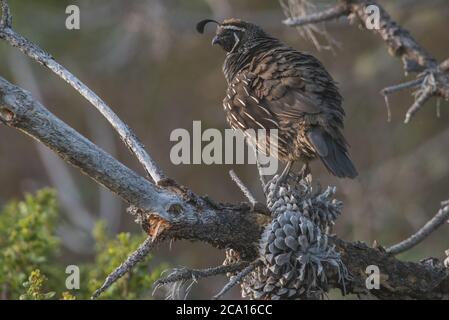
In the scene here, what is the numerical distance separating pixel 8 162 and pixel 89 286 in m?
6.37

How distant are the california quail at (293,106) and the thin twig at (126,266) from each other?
59.8 inches

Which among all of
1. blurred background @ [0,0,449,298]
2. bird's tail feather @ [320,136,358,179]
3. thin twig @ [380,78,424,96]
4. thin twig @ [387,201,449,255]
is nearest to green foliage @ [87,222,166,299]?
bird's tail feather @ [320,136,358,179]

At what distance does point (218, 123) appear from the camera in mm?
9148

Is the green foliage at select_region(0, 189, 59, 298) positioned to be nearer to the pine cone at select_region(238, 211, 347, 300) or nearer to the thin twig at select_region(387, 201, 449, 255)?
the pine cone at select_region(238, 211, 347, 300)

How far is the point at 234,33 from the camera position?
212 inches

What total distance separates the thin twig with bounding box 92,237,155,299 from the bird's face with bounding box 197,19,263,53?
240 cm

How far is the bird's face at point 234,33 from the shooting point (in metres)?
5.30

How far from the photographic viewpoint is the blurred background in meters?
7.68

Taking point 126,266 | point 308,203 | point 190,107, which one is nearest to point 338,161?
point 308,203

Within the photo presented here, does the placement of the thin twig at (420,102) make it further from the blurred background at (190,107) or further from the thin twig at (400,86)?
the blurred background at (190,107)

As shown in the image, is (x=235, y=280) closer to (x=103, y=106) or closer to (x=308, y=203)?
(x=308, y=203)

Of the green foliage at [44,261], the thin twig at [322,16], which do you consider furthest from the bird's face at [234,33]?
the thin twig at [322,16]

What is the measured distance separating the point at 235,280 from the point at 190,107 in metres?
7.06
